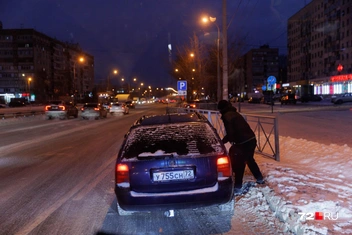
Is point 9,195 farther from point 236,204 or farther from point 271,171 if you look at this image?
point 271,171

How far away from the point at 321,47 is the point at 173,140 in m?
91.9

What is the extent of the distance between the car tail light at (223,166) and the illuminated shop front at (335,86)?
195ft

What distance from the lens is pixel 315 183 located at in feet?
19.6

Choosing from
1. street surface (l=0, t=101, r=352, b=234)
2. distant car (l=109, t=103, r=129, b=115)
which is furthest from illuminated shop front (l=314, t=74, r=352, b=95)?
street surface (l=0, t=101, r=352, b=234)

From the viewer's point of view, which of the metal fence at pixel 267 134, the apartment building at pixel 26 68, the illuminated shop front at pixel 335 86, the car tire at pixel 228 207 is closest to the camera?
the car tire at pixel 228 207

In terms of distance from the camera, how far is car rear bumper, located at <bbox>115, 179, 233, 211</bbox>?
448 cm

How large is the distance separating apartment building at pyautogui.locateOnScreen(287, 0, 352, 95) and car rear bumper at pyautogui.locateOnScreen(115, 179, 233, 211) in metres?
59.7

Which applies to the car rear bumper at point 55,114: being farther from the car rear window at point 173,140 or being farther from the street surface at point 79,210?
the car rear window at point 173,140

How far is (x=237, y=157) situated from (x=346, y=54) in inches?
3079

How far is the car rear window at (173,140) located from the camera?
15.3ft

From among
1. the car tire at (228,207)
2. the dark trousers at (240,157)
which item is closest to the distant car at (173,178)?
the car tire at (228,207)

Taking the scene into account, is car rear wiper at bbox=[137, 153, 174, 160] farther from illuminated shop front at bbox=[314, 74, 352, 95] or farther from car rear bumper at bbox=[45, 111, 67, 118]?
illuminated shop front at bbox=[314, 74, 352, 95]

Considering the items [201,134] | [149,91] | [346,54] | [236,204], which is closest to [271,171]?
[236,204]

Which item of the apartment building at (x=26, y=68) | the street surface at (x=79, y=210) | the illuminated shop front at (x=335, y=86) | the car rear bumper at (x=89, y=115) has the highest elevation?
the apartment building at (x=26, y=68)
